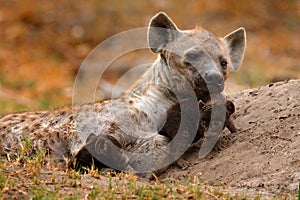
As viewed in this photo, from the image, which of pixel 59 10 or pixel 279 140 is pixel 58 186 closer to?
pixel 279 140

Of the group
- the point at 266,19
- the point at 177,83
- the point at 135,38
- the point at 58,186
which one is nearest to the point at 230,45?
the point at 177,83

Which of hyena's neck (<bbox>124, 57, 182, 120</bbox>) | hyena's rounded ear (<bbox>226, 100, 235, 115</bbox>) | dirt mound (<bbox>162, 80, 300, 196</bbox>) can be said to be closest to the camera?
dirt mound (<bbox>162, 80, 300, 196</bbox>)

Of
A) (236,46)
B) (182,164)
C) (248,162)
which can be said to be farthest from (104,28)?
(248,162)

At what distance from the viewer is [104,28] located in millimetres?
17656

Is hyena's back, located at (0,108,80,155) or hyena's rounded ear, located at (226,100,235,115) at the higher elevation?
hyena's rounded ear, located at (226,100,235,115)

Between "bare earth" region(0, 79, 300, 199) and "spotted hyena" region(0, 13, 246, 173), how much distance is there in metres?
0.28

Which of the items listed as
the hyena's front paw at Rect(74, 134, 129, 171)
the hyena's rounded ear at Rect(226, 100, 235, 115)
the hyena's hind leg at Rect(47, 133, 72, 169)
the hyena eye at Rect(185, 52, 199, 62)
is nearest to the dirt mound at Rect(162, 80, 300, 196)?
the hyena's rounded ear at Rect(226, 100, 235, 115)

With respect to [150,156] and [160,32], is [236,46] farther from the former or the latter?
[150,156]

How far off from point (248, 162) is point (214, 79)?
0.75 metres

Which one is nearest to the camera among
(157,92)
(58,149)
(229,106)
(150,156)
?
(150,156)

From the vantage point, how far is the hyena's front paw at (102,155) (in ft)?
20.4

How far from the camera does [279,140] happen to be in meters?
6.29

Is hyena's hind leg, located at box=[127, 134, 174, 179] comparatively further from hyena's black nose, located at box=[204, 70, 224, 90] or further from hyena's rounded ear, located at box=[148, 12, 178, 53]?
hyena's rounded ear, located at box=[148, 12, 178, 53]

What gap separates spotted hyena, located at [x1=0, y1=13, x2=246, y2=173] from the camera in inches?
247
